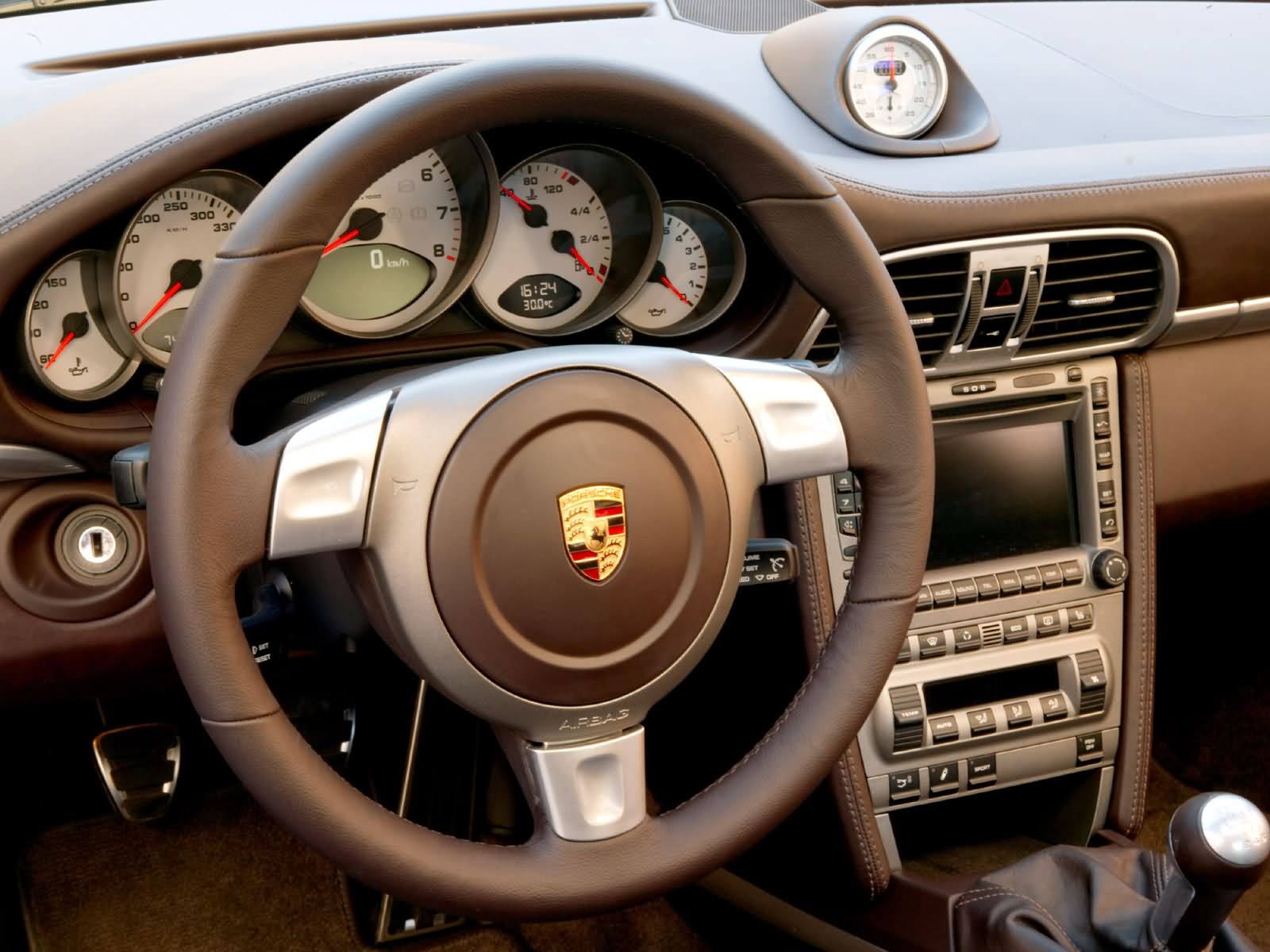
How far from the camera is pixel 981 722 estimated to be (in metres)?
1.63

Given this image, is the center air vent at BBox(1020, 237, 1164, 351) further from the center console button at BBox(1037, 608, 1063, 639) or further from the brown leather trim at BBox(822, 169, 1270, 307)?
the center console button at BBox(1037, 608, 1063, 639)

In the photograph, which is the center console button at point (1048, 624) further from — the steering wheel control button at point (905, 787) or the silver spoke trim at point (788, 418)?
Result: the silver spoke trim at point (788, 418)

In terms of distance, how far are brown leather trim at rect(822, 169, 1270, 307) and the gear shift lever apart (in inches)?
26.0

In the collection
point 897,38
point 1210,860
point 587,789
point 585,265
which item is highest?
point 897,38

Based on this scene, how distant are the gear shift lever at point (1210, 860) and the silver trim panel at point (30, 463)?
3.37 feet

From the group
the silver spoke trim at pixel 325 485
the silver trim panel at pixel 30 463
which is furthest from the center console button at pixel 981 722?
the silver trim panel at pixel 30 463

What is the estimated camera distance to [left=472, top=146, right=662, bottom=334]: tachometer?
1349mm

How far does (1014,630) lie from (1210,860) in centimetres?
55

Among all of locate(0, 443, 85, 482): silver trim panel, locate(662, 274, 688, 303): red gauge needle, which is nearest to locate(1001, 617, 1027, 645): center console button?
locate(662, 274, 688, 303): red gauge needle

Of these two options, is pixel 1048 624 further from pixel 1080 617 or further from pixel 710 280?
pixel 710 280

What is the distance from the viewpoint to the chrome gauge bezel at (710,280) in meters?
1.43

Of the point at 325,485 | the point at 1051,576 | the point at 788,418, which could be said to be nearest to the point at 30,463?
the point at 325,485

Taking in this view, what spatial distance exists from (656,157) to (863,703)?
2.03 ft

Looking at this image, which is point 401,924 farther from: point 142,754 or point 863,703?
point 863,703
